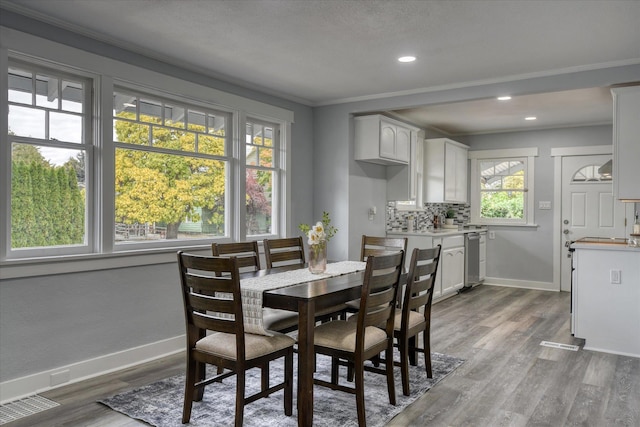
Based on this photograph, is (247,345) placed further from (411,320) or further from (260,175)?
(260,175)

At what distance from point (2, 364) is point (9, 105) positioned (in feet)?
5.31

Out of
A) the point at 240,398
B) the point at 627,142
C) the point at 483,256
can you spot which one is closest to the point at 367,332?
the point at 240,398

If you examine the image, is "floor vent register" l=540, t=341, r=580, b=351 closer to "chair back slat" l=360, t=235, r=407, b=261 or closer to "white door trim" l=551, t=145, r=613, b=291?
"chair back slat" l=360, t=235, r=407, b=261

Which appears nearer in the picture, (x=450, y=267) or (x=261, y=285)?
(x=261, y=285)

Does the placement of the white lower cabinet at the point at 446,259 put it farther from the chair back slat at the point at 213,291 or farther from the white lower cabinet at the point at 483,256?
the chair back slat at the point at 213,291

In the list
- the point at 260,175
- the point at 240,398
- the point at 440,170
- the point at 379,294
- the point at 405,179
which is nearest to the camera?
the point at 240,398

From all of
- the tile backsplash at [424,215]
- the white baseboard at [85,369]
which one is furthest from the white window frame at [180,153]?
the tile backsplash at [424,215]

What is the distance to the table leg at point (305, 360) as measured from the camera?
251cm

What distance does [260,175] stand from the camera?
16.7 ft

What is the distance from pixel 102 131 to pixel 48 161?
424mm

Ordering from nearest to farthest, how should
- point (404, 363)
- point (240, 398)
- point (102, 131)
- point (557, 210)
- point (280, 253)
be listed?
point (240, 398) < point (404, 363) < point (102, 131) < point (280, 253) < point (557, 210)

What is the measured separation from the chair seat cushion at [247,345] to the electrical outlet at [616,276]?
3021 millimetres

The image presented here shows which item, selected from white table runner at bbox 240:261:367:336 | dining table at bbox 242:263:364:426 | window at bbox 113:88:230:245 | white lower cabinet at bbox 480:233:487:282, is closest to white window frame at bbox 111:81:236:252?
window at bbox 113:88:230:245

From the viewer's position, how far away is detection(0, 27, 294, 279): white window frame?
3018mm
